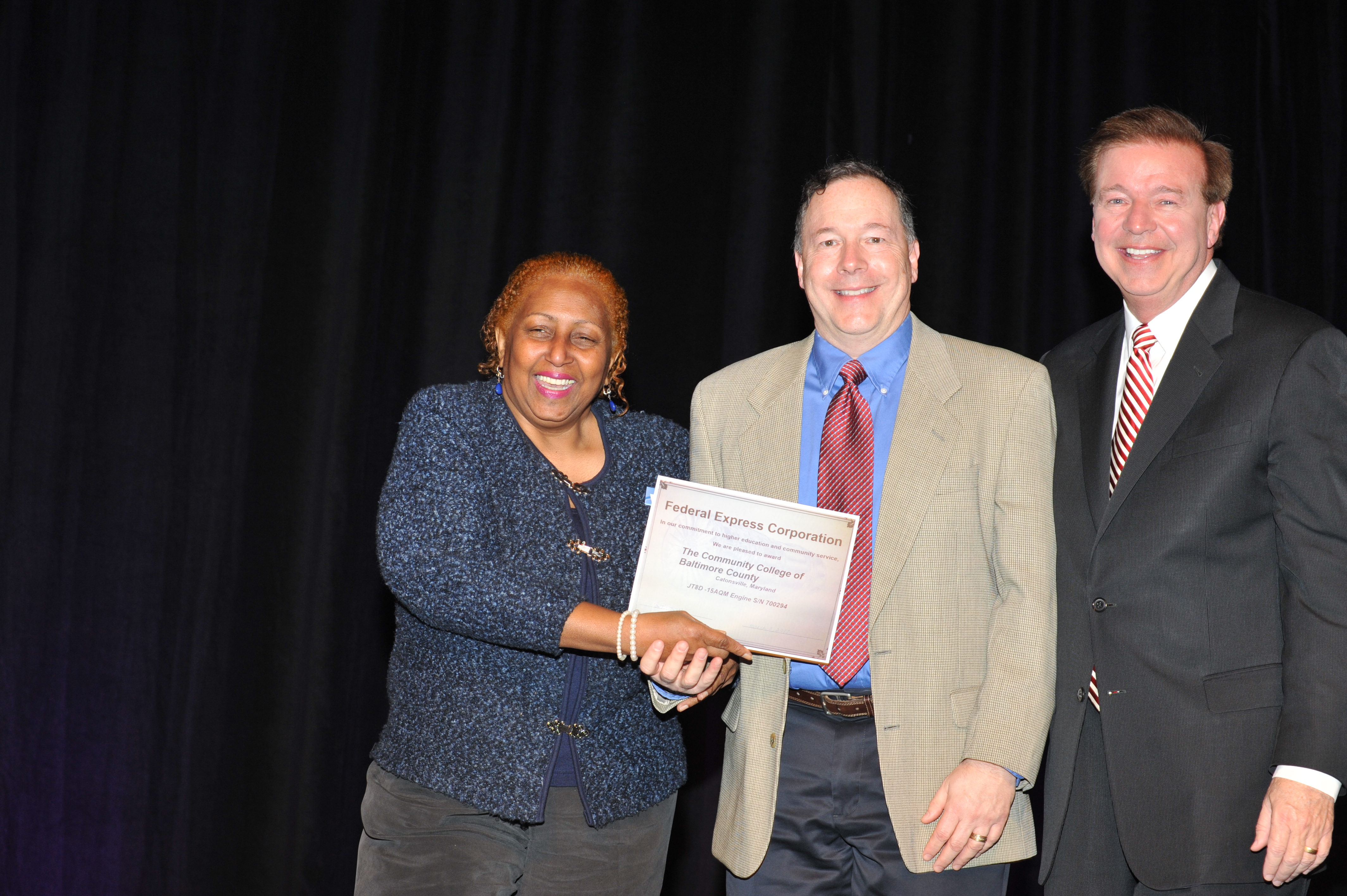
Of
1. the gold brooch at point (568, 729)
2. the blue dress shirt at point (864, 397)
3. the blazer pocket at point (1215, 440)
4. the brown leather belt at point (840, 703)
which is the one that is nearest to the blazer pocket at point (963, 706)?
the brown leather belt at point (840, 703)

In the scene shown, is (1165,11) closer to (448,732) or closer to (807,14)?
(807,14)

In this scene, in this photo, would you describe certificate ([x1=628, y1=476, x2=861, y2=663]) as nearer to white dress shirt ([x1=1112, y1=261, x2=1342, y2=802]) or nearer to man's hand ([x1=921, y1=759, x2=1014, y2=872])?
man's hand ([x1=921, y1=759, x2=1014, y2=872])

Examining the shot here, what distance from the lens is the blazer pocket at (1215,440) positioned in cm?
189

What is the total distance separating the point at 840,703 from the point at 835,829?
0.79 ft

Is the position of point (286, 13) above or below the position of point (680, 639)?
above

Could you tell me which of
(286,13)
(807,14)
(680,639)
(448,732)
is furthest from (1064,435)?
(286,13)

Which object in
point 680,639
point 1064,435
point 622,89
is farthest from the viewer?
point 622,89

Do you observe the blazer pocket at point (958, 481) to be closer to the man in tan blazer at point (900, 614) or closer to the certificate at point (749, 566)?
the man in tan blazer at point (900, 614)

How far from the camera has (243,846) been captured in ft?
11.7

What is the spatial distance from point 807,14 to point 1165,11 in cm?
123

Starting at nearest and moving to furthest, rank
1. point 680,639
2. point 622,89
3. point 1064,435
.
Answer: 1. point 680,639
2. point 1064,435
3. point 622,89

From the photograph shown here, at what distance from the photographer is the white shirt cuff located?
1.77m

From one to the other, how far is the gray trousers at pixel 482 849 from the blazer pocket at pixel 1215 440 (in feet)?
4.19

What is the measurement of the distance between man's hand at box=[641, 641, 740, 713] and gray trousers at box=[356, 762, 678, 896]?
29 cm
